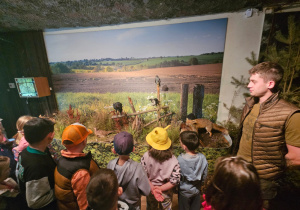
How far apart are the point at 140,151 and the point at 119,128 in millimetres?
1146

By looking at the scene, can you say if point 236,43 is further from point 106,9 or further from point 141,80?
point 106,9

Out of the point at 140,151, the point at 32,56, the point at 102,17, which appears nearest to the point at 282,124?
the point at 140,151

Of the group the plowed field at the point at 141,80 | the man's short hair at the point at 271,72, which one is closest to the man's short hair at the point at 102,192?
the man's short hair at the point at 271,72

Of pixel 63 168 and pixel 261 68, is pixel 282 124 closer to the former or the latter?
pixel 261 68

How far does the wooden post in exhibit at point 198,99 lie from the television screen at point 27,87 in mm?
5777

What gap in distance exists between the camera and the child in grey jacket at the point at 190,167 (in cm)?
192

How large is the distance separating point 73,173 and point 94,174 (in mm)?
482

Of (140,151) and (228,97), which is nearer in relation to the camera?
(140,151)

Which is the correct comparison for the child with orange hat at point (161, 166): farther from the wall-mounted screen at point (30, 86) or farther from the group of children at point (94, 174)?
the wall-mounted screen at point (30, 86)

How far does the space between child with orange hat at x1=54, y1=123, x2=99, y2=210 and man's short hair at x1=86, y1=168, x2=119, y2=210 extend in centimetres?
43

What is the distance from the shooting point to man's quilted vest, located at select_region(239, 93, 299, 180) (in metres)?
1.73

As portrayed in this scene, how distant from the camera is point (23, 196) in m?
1.79

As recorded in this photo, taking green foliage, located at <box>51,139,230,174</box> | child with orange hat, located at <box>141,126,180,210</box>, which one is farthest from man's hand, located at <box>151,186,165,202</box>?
green foliage, located at <box>51,139,230,174</box>

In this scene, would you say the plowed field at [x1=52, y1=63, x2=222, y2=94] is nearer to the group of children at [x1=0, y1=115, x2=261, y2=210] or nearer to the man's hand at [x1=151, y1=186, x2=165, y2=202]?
the group of children at [x1=0, y1=115, x2=261, y2=210]
